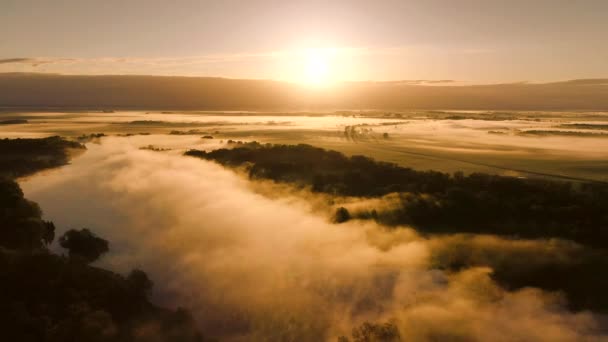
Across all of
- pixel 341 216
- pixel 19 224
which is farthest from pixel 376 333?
pixel 19 224

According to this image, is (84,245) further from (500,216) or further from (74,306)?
(500,216)

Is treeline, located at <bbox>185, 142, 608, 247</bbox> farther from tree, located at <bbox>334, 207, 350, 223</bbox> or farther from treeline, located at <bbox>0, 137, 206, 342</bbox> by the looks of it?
treeline, located at <bbox>0, 137, 206, 342</bbox>

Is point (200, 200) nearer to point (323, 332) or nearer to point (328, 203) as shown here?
point (328, 203)

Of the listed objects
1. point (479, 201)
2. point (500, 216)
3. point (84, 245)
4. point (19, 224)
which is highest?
point (19, 224)

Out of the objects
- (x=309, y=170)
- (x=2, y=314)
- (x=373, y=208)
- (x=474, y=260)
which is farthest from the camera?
(x=309, y=170)

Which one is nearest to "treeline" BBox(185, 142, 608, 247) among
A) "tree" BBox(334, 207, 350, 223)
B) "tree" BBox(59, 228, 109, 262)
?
"tree" BBox(334, 207, 350, 223)

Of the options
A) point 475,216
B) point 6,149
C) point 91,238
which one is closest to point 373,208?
point 475,216
